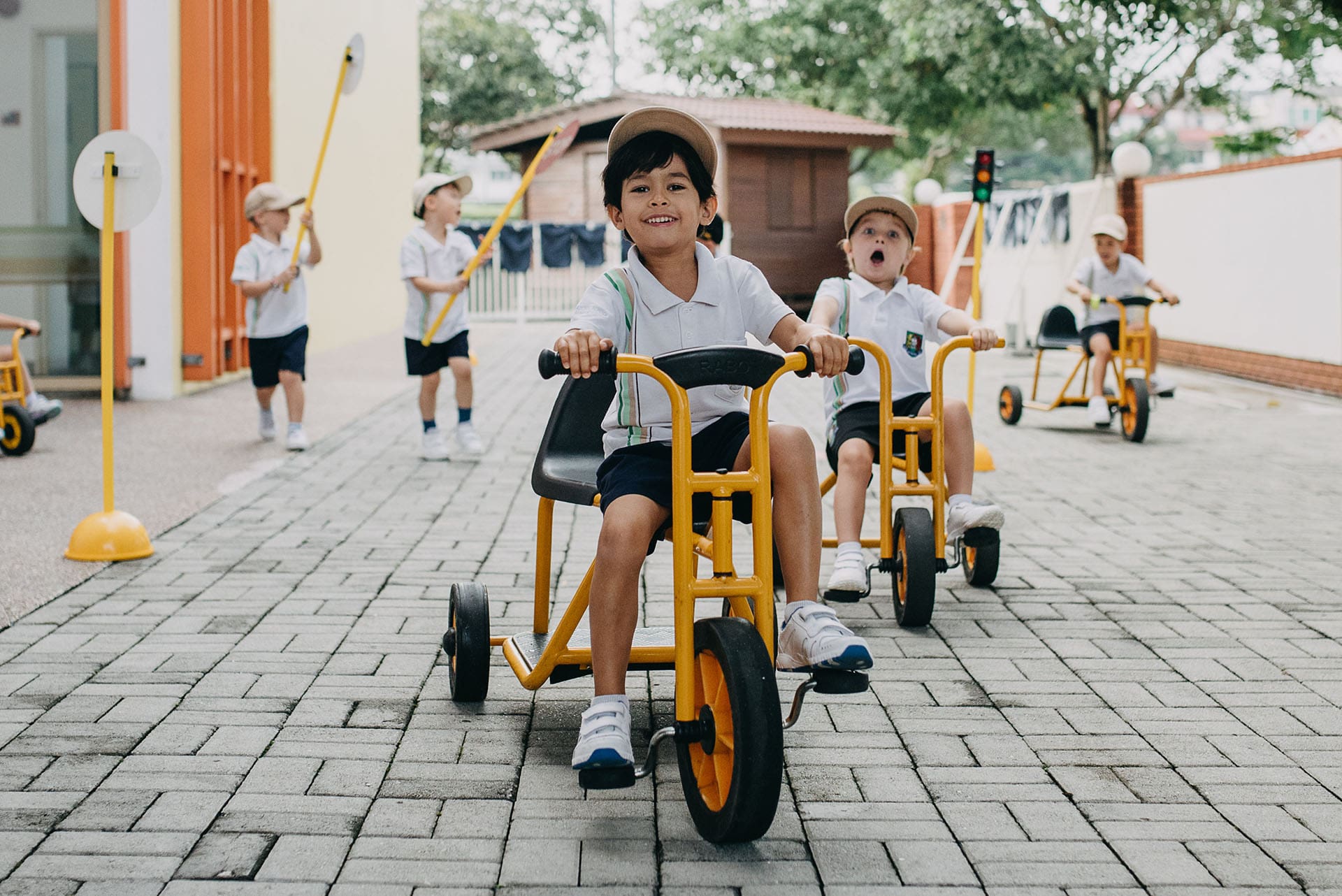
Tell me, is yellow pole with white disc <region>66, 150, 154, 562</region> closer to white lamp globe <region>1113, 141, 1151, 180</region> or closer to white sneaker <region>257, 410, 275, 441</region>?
white sneaker <region>257, 410, 275, 441</region>

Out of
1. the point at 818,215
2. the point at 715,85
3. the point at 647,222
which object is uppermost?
the point at 715,85

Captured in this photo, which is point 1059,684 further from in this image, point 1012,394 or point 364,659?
point 1012,394

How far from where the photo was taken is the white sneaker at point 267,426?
382 inches

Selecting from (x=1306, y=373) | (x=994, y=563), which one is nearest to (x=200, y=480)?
(x=994, y=563)

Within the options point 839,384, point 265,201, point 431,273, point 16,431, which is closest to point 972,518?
point 839,384

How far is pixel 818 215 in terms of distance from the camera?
26.5 meters

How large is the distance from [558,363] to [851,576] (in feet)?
7.09

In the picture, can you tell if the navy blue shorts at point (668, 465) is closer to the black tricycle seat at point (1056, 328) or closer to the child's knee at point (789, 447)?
the child's knee at point (789, 447)

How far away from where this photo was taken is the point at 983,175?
9.88 meters

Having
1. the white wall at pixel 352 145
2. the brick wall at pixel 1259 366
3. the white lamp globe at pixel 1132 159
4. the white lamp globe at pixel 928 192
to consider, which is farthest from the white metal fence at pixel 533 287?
the brick wall at pixel 1259 366

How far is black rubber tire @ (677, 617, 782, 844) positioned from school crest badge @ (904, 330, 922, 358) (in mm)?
2708

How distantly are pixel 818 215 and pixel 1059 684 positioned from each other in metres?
22.7

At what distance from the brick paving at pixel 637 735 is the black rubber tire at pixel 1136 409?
3.25m

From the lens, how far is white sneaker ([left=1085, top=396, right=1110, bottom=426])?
10680 millimetres
